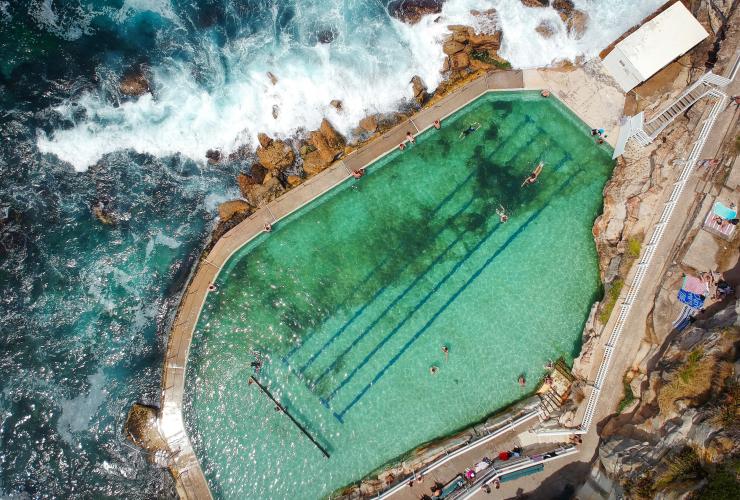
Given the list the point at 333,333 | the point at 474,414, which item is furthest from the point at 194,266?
the point at 474,414

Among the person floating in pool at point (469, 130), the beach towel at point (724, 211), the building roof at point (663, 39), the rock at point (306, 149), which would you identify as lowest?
the beach towel at point (724, 211)

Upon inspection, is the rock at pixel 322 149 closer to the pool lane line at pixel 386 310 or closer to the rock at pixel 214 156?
the rock at pixel 214 156

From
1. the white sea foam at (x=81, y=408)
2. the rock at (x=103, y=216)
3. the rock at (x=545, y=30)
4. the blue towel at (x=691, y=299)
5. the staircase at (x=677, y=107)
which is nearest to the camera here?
the blue towel at (x=691, y=299)

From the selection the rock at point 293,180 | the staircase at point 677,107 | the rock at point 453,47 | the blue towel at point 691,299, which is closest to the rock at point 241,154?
the rock at point 293,180

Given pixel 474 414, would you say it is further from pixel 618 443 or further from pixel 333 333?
pixel 333 333

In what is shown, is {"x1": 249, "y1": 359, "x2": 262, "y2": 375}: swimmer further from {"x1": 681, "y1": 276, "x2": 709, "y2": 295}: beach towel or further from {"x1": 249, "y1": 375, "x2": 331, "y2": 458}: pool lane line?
{"x1": 681, "y1": 276, "x2": 709, "y2": 295}: beach towel
